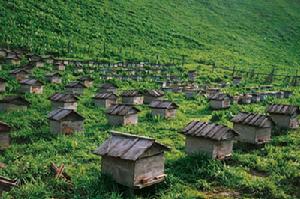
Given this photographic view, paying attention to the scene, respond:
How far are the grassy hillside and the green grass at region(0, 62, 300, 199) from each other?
2310 cm

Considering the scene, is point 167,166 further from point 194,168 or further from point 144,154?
point 144,154

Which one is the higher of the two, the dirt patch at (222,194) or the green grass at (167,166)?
the green grass at (167,166)

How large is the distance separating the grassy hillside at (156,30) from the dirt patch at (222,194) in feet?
101

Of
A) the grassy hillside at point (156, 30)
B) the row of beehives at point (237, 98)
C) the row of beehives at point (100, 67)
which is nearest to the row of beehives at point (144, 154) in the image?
the row of beehives at point (237, 98)

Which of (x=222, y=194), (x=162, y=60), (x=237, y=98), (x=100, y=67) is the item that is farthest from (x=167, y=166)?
(x=162, y=60)

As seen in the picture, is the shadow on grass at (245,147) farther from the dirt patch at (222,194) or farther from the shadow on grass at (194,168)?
the dirt patch at (222,194)

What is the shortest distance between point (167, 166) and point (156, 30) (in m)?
42.8

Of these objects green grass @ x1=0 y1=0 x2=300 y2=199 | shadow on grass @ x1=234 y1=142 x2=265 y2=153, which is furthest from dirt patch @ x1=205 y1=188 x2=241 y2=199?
shadow on grass @ x1=234 y1=142 x2=265 y2=153

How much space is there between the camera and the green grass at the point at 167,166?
13.4 metres

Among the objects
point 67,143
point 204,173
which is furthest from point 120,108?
point 204,173

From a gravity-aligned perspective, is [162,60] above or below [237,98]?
above

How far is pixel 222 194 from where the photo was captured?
13641 mm

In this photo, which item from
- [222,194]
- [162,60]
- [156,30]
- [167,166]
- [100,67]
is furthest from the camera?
[156,30]

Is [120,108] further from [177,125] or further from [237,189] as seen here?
[237,189]
